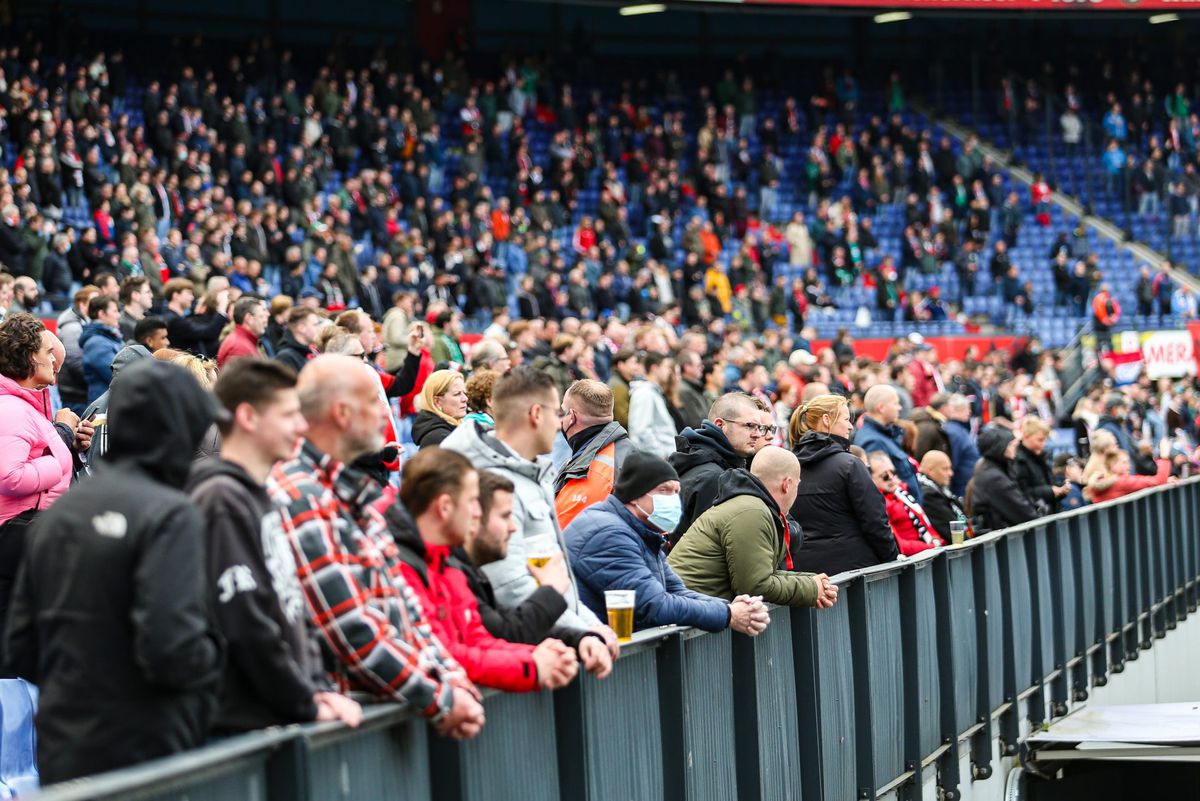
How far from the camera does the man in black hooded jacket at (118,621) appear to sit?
11.6ft

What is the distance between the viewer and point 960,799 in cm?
905

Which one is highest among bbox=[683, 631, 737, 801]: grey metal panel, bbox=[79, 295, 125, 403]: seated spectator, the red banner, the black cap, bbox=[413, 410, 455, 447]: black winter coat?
the red banner

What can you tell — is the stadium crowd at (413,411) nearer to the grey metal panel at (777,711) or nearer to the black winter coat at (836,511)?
the black winter coat at (836,511)

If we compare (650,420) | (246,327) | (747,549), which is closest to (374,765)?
(747,549)

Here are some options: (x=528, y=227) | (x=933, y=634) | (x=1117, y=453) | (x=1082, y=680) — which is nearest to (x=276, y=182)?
(x=528, y=227)

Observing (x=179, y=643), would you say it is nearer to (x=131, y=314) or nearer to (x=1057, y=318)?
(x=131, y=314)

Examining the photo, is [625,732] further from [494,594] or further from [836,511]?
[836,511]

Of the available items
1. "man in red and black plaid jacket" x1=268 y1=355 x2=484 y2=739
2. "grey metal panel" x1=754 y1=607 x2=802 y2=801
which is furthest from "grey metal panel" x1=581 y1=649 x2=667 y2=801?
"man in red and black plaid jacket" x1=268 y1=355 x2=484 y2=739

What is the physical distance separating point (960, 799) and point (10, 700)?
16.2 feet

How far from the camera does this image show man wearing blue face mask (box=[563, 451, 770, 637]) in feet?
19.2

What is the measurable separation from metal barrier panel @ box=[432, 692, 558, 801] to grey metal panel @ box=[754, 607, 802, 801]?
1628mm

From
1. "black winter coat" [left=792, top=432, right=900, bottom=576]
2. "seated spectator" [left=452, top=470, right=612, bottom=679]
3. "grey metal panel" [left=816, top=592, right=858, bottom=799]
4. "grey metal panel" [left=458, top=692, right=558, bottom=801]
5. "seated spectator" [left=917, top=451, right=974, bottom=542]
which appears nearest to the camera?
"grey metal panel" [left=458, top=692, right=558, bottom=801]

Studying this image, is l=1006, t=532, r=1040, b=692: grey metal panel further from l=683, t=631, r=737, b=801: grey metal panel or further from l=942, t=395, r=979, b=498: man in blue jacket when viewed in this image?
l=683, t=631, r=737, b=801: grey metal panel

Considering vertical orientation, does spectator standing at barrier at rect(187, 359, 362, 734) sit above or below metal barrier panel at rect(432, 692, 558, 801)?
above
